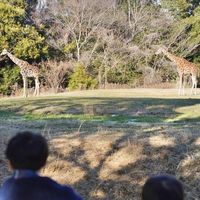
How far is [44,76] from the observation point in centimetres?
2914

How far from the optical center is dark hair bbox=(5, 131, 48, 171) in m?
3.14

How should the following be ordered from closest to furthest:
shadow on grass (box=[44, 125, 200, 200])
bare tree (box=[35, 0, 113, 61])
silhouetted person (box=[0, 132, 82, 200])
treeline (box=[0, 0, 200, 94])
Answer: silhouetted person (box=[0, 132, 82, 200]) < shadow on grass (box=[44, 125, 200, 200]) < treeline (box=[0, 0, 200, 94]) < bare tree (box=[35, 0, 113, 61])

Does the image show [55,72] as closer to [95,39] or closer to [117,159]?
[95,39]

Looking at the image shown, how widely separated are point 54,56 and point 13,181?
1114 inches

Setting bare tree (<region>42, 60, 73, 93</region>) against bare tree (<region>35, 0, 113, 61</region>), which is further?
bare tree (<region>35, 0, 113, 61</region>)

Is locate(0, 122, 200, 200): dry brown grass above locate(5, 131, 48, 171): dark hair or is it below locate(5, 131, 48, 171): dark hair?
below

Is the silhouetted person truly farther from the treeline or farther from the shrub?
the shrub

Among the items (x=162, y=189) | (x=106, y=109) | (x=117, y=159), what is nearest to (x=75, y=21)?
(x=106, y=109)

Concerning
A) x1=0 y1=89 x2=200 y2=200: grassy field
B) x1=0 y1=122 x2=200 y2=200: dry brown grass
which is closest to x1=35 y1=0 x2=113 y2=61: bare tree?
x1=0 y1=89 x2=200 y2=200: grassy field

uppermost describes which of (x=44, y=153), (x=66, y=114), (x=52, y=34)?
(x=52, y=34)

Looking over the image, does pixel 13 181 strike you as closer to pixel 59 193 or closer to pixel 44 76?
pixel 59 193

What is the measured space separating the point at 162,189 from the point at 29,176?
0.82 meters

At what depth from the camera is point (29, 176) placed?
3.13 meters

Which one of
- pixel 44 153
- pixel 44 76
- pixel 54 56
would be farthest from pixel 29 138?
pixel 54 56
